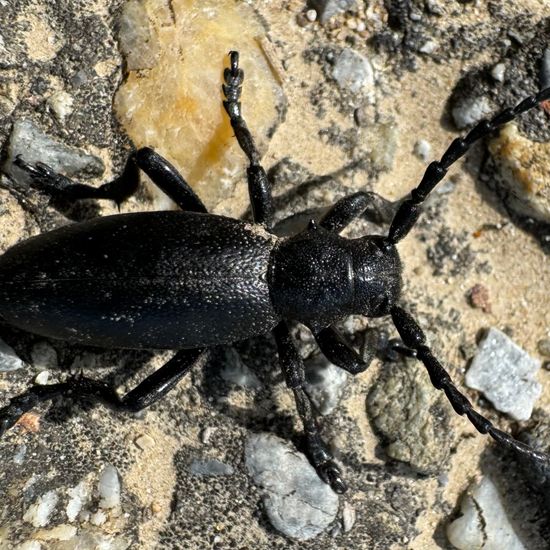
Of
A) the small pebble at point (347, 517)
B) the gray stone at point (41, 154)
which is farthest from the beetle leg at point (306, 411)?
the gray stone at point (41, 154)

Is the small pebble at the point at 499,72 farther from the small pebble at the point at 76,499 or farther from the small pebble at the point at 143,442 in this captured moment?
the small pebble at the point at 76,499

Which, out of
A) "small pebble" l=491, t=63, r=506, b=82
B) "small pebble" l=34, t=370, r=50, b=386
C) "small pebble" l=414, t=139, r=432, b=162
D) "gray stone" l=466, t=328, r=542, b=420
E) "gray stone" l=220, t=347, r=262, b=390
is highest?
"small pebble" l=491, t=63, r=506, b=82

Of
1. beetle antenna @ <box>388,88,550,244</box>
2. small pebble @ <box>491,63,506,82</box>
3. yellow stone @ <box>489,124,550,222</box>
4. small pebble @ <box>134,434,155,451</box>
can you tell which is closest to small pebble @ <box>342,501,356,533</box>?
small pebble @ <box>134,434,155,451</box>

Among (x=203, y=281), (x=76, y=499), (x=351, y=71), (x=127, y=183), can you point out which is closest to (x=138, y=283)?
(x=203, y=281)

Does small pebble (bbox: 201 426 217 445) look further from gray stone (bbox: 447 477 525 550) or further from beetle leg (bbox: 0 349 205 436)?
gray stone (bbox: 447 477 525 550)

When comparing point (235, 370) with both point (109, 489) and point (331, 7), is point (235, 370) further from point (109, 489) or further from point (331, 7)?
point (331, 7)

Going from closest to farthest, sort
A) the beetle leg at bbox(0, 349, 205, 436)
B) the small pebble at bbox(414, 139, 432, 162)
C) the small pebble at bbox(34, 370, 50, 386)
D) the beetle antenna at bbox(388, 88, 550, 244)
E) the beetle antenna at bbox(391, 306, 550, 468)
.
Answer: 1. the beetle antenna at bbox(388, 88, 550, 244)
2. the beetle antenna at bbox(391, 306, 550, 468)
3. the beetle leg at bbox(0, 349, 205, 436)
4. the small pebble at bbox(34, 370, 50, 386)
5. the small pebble at bbox(414, 139, 432, 162)

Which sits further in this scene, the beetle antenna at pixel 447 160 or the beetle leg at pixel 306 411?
the beetle leg at pixel 306 411
